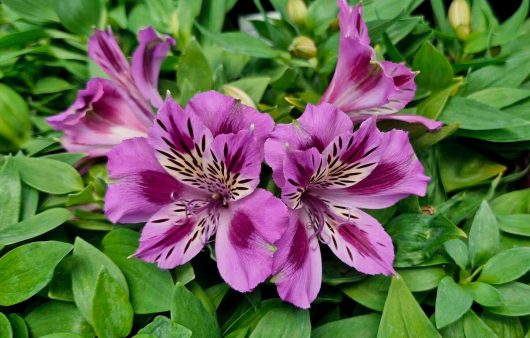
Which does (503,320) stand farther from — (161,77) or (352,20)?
(161,77)

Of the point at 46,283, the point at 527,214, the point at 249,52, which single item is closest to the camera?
Answer: the point at 46,283

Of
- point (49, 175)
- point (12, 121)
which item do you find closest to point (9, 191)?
point (49, 175)

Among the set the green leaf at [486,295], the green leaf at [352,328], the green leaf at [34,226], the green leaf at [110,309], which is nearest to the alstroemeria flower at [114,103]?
the green leaf at [34,226]

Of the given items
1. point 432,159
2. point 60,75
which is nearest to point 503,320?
point 432,159

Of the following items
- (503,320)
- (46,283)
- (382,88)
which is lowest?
(503,320)

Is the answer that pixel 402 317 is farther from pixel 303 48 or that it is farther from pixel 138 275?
pixel 303 48
